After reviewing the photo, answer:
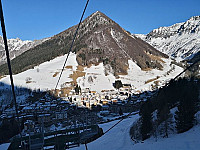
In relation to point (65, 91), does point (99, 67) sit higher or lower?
higher

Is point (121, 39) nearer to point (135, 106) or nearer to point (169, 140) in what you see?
point (135, 106)

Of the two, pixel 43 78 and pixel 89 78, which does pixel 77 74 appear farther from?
pixel 43 78

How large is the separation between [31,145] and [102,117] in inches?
1269

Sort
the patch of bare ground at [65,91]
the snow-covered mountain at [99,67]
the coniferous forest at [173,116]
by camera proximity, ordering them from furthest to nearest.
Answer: the snow-covered mountain at [99,67] → the patch of bare ground at [65,91] → the coniferous forest at [173,116]

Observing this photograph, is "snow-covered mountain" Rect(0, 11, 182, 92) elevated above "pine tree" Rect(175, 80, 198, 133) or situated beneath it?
elevated above

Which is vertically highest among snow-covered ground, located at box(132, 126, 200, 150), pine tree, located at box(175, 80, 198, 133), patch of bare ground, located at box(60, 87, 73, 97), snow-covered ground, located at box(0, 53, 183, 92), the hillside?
the hillside

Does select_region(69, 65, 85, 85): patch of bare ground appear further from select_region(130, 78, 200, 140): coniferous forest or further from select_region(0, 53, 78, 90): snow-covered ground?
select_region(130, 78, 200, 140): coniferous forest

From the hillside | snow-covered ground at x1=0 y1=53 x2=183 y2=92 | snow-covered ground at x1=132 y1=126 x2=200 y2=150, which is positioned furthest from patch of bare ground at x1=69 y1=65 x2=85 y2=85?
snow-covered ground at x1=132 y1=126 x2=200 y2=150

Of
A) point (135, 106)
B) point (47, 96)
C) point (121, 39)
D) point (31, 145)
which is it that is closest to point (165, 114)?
point (31, 145)

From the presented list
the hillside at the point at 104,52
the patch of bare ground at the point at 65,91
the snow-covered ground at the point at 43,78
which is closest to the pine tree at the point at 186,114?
the patch of bare ground at the point at 65,91

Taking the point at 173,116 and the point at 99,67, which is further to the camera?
the point at 99,67

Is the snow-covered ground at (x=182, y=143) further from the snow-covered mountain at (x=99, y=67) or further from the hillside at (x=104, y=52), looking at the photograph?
the hillside at (x=104, y=52)

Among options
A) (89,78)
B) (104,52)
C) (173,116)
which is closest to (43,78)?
(89,78)

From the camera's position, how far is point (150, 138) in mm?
15797
